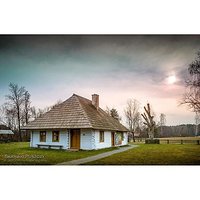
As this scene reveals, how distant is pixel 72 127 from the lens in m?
11.4

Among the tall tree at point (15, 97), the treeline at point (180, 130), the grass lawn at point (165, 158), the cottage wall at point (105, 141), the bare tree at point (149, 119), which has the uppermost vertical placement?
the tall tree at point (15, 97)

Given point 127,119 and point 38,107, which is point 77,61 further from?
point 127,119

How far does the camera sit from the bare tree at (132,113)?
1027 cm

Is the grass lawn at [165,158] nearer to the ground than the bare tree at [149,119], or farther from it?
nearer to the ground

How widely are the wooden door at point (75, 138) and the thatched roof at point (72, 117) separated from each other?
42cm

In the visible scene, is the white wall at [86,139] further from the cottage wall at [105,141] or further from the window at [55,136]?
the window at [55,136]

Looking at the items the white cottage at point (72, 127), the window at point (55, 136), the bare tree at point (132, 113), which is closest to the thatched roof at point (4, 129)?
the white cottage at point (72, 127)

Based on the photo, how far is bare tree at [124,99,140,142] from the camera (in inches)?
404

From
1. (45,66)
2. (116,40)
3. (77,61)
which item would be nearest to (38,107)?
(45,66)

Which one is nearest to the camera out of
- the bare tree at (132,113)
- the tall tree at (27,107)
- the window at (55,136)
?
the tall tree at (27,107)

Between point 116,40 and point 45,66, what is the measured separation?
2.62m

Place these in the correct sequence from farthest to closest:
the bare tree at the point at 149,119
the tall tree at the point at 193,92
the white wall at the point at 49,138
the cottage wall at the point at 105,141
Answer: the cottage wall at the point at 105,141
the white wall at the point at 49,138
the bare tree at the point at 149,119
the tall tree at the point at 193,92

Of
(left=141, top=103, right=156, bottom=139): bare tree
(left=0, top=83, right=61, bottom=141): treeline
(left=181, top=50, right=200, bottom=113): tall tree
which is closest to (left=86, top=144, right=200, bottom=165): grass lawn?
(left=141, top=103, right=156, bottom=139): bare tree

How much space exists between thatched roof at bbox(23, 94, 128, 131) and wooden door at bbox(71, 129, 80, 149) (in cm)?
42
